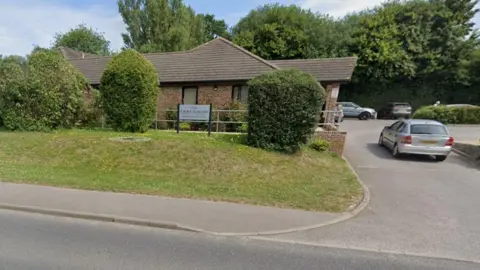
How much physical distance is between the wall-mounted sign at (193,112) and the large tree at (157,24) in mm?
23265

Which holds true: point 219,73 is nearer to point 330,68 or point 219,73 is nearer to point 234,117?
point 234,117

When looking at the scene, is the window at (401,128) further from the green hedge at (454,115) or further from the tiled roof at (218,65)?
the green hedge at (454,115)

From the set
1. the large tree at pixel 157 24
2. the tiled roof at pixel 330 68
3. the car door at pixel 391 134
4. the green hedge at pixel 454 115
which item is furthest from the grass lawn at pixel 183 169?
the large tree at pixel 157 24

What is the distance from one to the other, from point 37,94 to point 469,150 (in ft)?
58.7

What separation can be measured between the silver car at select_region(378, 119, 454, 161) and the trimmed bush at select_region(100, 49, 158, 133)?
1030cm

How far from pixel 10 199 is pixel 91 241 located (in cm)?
286

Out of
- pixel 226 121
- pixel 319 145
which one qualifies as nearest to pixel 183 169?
pixel 319 145

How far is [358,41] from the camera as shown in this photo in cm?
3206

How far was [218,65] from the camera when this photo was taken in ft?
60.8

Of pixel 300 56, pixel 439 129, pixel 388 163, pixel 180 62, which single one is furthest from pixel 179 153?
pixel 300 56

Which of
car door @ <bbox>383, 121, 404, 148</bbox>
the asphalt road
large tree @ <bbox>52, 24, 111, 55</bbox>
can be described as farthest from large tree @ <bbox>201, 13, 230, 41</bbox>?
the asphalt road

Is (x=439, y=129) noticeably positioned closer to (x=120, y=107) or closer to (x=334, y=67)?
(x=334, y=67)

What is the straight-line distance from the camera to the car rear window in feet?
38.9

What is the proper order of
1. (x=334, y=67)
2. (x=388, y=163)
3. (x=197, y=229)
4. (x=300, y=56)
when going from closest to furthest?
1. (x=197, y=229)
2. (x=388, y=163)
3. (x=334, y=67)
4. (x=300, y=56)
